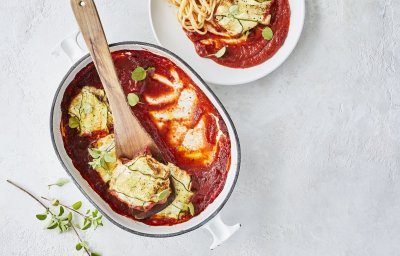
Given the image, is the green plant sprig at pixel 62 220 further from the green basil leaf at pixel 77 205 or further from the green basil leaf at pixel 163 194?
the green basil leaf at pixel 163 194

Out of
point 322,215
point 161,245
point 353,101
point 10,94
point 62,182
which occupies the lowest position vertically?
point 322,215

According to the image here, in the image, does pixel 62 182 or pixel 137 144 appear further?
pixel 62 182

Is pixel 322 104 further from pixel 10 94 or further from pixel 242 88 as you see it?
pixel 10 94

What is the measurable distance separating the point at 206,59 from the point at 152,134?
491 millimetres

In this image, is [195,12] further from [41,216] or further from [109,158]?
[41,216]

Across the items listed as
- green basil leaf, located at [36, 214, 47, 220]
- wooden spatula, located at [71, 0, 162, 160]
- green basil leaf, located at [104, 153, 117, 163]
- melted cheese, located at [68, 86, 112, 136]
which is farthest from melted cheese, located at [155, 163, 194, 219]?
green basil leaf, located at [36, 214, 47, 220]

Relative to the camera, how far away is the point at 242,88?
3.03 m

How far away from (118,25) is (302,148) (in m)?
1.20

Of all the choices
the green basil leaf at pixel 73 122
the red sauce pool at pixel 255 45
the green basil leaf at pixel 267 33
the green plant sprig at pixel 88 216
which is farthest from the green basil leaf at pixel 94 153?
the green basil leaf at pixel 267 33

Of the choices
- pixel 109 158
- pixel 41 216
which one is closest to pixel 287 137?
pixel 109 158

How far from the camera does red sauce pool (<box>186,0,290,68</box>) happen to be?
9.65ft

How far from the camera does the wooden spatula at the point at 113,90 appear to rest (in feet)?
8.05

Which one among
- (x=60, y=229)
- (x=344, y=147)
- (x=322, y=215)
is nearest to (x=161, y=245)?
(x=60, y=229)

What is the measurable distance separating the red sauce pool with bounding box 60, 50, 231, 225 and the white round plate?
0.18 metres
